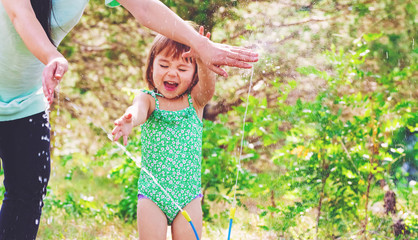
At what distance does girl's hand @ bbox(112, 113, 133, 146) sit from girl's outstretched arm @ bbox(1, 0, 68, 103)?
25cm

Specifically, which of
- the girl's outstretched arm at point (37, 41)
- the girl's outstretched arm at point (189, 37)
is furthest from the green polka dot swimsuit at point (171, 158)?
the girl's outstretched arm at point (37, 41)

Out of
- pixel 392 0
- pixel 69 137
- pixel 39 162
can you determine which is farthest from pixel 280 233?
pixel 69 137

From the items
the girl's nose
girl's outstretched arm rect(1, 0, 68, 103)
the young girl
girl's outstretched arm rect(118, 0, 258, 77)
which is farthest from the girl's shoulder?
girl's outstretched arm rect(1, 0, 68, 103)

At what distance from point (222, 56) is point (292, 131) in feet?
3.97

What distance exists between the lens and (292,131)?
290 cm

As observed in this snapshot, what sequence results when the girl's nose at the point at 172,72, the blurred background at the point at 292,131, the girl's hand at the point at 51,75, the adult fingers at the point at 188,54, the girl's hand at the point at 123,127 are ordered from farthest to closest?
the blurred background at the point at 292,131 → the girl's nose at the point at 172,72 → the adult fingers at the point at 188,54 → the girl's hand at the point at 123,127 → the girl's hand at the point at 51,75

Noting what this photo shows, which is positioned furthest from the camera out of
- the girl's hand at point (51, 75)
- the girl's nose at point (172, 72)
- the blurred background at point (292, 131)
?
the blurred background at point (292, 131)

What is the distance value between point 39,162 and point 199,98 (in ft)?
2.31

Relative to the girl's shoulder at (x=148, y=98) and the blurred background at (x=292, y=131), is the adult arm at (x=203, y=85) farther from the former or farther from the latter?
the blurred background at (x=292, y=131)

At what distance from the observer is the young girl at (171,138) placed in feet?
6.80

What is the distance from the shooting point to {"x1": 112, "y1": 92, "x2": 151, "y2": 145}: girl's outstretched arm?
172 cm

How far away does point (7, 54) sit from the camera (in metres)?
1.79

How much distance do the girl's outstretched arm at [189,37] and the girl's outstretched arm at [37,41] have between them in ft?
1.25

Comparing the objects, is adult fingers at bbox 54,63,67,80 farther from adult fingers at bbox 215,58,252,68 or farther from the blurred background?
the blurred background
